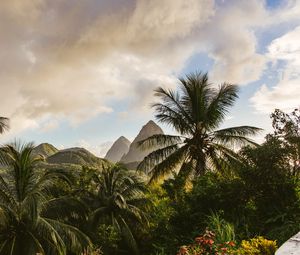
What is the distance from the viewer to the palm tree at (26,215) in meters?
12.3

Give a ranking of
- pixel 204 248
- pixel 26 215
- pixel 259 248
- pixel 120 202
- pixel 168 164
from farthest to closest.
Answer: pixel 168 164
pixel 120 202
pixel 26 215
pixel 259 248
pixel 204 248

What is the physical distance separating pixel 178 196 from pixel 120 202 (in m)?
3.15

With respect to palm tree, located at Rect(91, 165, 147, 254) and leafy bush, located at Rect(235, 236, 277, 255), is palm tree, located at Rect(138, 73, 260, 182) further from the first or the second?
leafy bush, located at Rect(235, 236, 277, 255)

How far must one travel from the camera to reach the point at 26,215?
1293 cm

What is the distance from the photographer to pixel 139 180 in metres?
21.2

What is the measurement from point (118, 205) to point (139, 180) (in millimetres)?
3026

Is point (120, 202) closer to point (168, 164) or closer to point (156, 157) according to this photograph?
point (156, 157)

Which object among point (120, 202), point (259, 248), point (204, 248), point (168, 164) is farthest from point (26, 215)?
point (259, 248)

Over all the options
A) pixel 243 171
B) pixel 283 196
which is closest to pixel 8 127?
pixel 243 171

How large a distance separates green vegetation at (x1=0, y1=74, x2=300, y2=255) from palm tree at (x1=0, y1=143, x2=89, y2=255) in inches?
1.4

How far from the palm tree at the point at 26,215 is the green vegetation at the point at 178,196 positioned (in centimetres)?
3

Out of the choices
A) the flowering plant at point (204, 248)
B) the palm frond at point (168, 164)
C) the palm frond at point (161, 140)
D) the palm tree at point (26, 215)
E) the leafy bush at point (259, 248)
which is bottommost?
the leafy bush at point (259, 248)

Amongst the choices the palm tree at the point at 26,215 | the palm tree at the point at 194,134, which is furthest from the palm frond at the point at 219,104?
the palm tree at the point at 26,215

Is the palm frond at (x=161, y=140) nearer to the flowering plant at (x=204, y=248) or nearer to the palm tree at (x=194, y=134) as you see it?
the palm tree at (x=194, y=134)
